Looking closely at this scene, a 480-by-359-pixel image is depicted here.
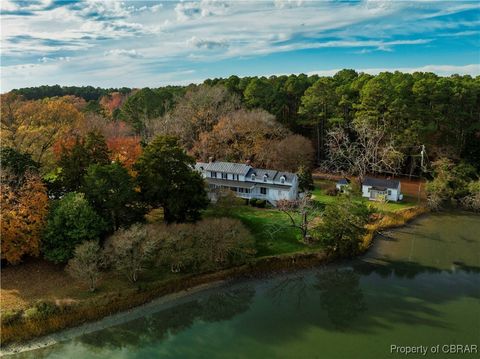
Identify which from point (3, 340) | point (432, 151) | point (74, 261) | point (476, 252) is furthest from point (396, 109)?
point (3, 340)

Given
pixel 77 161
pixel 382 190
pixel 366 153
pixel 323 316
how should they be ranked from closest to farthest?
1. pixel 323 316
2. pixel 77 161
3. pixel 382 190
4. pixel 366 153

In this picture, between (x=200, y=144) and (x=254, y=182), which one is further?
(x=200, y=144)

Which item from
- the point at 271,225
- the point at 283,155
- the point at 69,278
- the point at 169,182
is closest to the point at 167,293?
the point at 69,278

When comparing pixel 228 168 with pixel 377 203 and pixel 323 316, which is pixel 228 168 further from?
pixel 323 316

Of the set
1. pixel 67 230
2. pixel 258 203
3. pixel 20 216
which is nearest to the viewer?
pixel 20 216

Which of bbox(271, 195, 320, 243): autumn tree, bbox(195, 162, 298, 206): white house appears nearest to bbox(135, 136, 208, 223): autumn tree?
bbox(271, 195, 320, 243): autumn tree

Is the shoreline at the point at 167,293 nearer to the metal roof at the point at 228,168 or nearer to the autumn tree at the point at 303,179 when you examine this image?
the autumn tree at the point at 303,179
